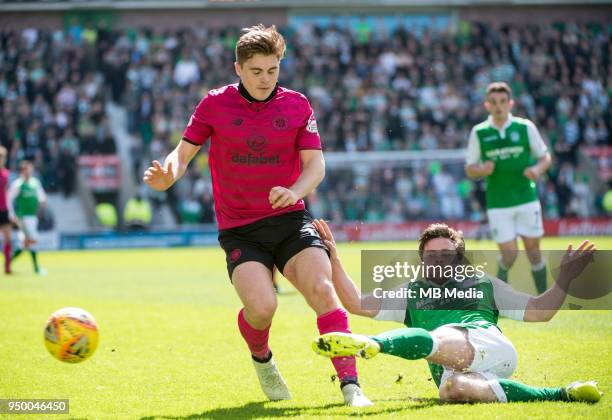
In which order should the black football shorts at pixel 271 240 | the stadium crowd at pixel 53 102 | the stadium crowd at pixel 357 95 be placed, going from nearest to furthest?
the black football shorts at pixel 271 240, the stadium crowd at pixel 357 95, the stadium crowd at pixel 53 102

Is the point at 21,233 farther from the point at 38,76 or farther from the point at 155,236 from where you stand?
the point at 38,76

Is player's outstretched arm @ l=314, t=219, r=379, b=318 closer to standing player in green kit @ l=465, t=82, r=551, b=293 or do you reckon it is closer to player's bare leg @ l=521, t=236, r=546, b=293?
standing player in green kit @ l=465, t=82, r=551, b=293

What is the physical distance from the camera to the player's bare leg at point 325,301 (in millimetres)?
5629

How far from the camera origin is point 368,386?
6.49 meters

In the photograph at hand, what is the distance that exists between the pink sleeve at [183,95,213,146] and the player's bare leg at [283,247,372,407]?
108 centimetres

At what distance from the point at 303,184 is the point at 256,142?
47 cm

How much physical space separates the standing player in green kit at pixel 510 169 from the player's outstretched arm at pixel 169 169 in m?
5.77

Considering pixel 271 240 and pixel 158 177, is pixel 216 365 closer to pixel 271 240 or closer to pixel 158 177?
pixel 271 240

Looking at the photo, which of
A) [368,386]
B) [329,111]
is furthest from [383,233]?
[368,386]

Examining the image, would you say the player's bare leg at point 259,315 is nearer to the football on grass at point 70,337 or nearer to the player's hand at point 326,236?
the player's hand at point 326,236

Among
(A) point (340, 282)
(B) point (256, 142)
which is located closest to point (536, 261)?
(A) point (340, 282)

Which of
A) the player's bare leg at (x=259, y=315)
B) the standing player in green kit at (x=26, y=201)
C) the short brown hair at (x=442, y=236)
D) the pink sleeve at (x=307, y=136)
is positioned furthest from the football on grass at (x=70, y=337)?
the standing player in green kit at (x=26, y=201)

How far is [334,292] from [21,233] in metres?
16.3

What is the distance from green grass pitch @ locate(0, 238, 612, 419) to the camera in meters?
5.66
